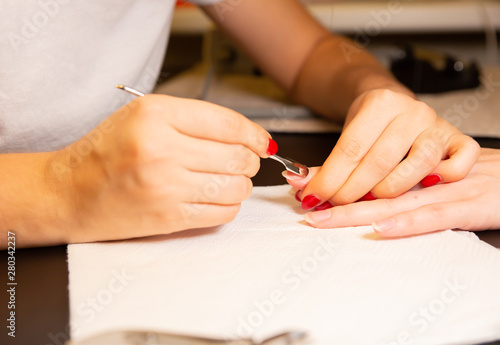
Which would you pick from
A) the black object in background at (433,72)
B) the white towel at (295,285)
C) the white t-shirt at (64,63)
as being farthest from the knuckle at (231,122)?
the black object in background at (433,72)

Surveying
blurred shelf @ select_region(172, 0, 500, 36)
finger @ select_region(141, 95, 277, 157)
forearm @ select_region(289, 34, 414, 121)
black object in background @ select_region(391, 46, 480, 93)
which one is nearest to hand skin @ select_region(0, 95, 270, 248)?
finger @ select_region(141, 95, 277, 157)

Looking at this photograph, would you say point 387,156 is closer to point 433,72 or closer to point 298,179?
point 298,179

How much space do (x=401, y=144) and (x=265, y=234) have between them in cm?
18

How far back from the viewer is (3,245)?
1.64ft

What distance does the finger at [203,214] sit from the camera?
466 mm

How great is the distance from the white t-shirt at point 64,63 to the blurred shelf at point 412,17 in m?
0.95

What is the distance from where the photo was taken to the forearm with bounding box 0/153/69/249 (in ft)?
1.61

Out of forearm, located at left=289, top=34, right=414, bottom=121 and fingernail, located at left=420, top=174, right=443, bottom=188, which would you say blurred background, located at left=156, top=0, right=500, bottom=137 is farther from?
fingernail, located at left=420, top=174, right=443, bottom=188

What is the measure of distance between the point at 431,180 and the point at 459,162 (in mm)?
35

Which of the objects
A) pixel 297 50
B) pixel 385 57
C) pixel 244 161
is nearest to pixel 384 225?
pixel 244 161

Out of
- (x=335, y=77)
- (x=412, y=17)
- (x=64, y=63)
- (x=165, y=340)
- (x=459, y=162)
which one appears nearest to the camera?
(x=165, y=340)

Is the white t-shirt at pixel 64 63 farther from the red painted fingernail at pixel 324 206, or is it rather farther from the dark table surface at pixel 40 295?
the red painted fingernail at pixel 324 206

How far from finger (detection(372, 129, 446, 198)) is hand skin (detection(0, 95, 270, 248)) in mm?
153

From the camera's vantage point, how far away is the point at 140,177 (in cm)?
44
